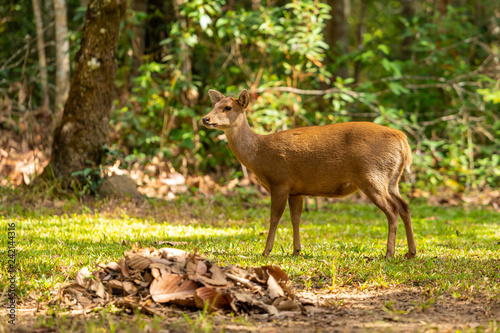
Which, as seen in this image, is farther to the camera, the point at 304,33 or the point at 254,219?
the point at 304,33

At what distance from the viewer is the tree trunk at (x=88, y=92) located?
9.54m

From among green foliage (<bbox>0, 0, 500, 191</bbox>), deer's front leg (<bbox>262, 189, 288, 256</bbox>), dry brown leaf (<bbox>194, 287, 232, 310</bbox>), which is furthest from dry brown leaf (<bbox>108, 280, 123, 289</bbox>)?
green foliage (<bbox>0, 0, 500, 191</bbox>)

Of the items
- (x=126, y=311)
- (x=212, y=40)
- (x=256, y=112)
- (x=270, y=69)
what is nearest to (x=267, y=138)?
(x=126, y=311)

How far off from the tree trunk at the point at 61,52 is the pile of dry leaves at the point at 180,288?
853 cm

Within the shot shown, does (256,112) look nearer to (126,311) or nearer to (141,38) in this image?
(141,38)

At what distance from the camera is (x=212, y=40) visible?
523 inches

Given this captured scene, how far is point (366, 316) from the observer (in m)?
4.20

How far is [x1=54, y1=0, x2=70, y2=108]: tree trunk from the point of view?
40.1 ft

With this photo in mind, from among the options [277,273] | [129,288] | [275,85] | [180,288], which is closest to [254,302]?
[277,273]

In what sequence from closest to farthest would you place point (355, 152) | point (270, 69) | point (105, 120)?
1. point (355, 152)
2. point (105, 120)
3. point (270, 69)

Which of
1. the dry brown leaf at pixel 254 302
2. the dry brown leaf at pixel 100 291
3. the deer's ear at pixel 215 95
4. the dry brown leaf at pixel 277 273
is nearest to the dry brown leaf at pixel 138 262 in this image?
the dry brown leaf at pixel 100 291

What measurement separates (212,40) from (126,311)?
999cm

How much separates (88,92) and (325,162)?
17.1ft

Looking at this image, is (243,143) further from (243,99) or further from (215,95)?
(215,95)
